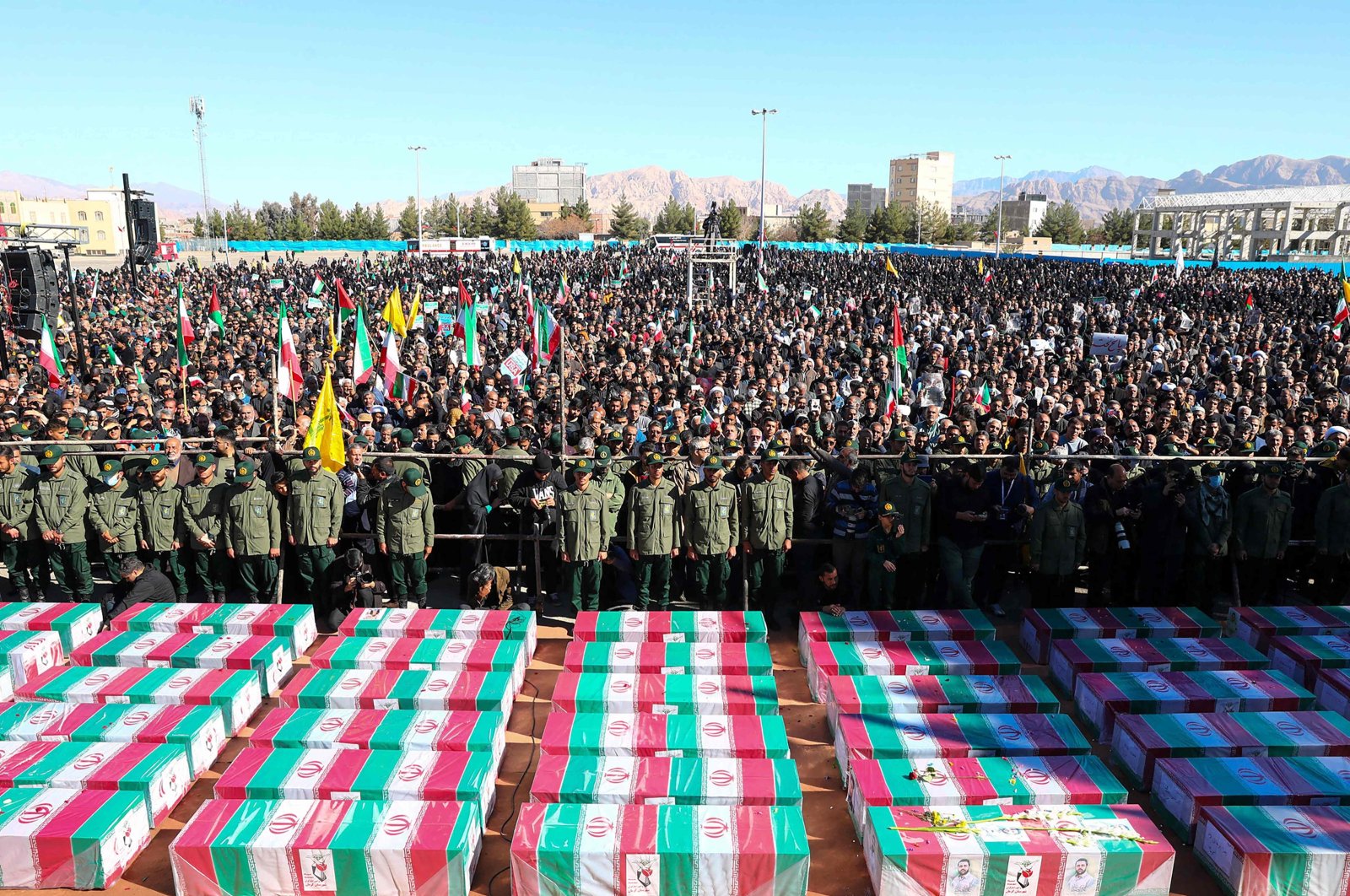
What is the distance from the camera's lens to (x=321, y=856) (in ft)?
15.0

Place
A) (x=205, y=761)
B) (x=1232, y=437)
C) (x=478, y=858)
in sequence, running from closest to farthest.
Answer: (x=478, y=858) < (x=205, y=761) < (x=1232, y=437)

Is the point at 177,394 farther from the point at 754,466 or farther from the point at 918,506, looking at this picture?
the point at 918,506

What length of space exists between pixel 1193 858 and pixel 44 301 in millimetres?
17473

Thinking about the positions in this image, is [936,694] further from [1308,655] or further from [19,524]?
[19,524]

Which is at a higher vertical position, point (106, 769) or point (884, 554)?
point (884, 554)

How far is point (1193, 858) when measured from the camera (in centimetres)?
512

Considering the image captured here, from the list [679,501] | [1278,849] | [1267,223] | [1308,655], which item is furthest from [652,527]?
[1267,223]

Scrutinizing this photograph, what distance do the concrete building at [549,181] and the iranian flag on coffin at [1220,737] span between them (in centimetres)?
15387

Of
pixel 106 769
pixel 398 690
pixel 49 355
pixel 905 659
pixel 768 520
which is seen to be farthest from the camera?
pixel 49 355

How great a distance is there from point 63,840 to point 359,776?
1454mm

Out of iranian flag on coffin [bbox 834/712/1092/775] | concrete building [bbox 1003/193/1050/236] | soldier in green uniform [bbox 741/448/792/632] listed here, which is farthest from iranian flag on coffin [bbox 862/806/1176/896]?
concrete building [bbox 1003/193/1050/236]

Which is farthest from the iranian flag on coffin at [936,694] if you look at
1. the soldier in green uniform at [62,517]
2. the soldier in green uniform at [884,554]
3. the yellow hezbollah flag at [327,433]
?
the soldier in green uniform at [62,517]

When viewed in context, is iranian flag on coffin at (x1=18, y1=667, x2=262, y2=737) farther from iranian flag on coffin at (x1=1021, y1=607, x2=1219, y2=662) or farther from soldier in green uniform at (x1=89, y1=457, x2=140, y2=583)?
iranian flag on coffin at (x1=1021, y1=607, x2=1219, y2=662)

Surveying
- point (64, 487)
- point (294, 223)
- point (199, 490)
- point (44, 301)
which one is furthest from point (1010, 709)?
point (294, 223)
